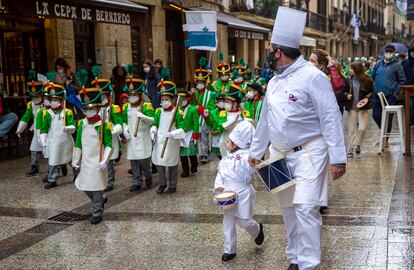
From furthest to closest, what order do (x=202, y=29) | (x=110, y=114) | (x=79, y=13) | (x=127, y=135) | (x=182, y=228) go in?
1. (x=202, y=29)
2. (x=79, y=13)
3. (x=127, y=135)
4. (x=110, y=114)
5. (x=182, y=228)

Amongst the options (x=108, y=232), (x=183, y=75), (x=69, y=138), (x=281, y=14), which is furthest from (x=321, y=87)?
(x=183, y=75)

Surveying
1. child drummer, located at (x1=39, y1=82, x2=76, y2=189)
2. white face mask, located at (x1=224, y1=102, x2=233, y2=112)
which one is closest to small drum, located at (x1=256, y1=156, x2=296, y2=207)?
white face mask, located at (x1=224, y1=102, x2=233, y2=112)

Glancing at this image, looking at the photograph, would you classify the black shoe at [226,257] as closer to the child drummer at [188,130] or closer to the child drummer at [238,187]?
the child drummer at [238,187]

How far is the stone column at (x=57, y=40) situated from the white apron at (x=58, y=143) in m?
5.72

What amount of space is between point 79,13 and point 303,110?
25.6 ft

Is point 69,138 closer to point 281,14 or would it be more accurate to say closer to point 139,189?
point 139,189

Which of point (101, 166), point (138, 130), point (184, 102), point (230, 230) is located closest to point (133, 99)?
point (138, 130)

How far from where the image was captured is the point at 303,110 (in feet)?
13.5

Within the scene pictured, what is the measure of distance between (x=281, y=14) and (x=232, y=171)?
5.02 feet

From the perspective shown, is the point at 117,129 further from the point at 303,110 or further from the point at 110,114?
the point at 303,110

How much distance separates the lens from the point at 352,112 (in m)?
10.2

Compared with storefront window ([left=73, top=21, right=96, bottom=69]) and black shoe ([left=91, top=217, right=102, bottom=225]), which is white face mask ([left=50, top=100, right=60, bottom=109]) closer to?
black shoe ([left=91, top=217, right=102, bottom=225])

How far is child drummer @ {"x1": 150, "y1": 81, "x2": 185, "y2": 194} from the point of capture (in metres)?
7.80

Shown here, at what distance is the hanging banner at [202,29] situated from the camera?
1259 cm
